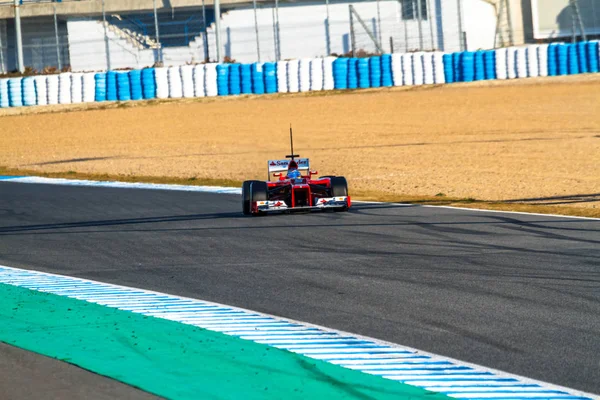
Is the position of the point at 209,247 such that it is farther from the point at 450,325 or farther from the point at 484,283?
the point at 450,325

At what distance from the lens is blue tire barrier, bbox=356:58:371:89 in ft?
128

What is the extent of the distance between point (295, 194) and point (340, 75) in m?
25.8

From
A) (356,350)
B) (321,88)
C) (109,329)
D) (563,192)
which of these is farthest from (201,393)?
(321,88)

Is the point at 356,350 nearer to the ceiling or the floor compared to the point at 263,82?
nearer to the floor

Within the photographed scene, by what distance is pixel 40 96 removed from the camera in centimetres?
3850

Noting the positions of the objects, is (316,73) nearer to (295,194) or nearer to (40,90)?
(40,90)

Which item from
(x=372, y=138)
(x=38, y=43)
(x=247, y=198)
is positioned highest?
(x=38, y=43)

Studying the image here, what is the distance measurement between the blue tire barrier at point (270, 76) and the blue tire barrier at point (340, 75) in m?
2.42

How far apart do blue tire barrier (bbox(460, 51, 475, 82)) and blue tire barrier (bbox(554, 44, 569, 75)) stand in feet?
10.8

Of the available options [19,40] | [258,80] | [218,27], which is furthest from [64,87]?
[218,27]

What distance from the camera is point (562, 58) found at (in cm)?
3816

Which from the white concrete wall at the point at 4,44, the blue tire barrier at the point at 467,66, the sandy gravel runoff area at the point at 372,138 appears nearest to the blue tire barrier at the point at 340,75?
the sandy gravel runoff area at the point at 372,138

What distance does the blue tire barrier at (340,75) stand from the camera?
38875 millimetres

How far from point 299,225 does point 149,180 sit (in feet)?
29.9
